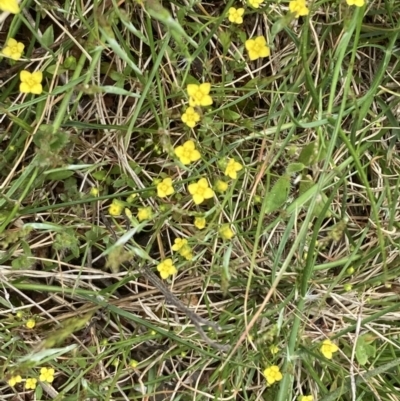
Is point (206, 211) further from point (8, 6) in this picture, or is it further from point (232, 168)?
point (8, 6)

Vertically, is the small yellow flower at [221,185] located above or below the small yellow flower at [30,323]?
above

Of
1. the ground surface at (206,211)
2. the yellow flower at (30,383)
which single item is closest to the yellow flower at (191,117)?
the ground surface at (206,211)

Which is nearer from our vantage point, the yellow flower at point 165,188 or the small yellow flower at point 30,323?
the yellow flower at point 165,188

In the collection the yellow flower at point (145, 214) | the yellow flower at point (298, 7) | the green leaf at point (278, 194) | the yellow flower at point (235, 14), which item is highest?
the yellow flower at point (298, 7)

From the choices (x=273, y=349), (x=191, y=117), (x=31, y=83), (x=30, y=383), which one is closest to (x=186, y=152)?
(x=191, y=117)

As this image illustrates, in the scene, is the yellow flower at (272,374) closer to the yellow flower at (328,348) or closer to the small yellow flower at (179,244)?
the yellow flower at (328,348)

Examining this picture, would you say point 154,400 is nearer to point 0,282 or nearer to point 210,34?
point 0,282

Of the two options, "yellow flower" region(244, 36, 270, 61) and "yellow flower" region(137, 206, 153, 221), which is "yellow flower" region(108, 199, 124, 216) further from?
"yellow flower" region(244, 36, 270, 61)
